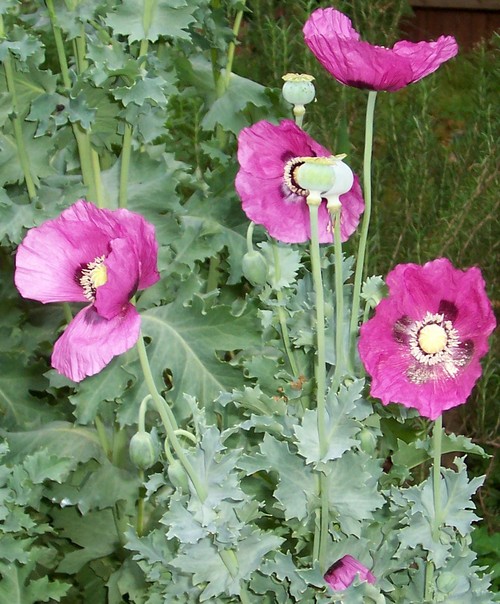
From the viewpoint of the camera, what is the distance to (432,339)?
0.73 m

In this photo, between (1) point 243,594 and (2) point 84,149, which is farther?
(2) point 84,149

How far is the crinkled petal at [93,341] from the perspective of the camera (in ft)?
2.20

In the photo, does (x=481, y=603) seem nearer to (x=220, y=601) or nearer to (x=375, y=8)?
(x=220, y=601)

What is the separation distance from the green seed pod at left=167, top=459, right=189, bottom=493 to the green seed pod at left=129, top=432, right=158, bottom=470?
37 mm

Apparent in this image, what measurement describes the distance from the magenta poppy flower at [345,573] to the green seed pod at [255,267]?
10.1 inches

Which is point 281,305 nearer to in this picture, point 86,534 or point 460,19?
point 86,534

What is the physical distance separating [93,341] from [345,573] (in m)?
0.29

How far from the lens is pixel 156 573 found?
0.84 metres

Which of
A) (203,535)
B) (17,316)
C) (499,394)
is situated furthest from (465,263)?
(203,535)

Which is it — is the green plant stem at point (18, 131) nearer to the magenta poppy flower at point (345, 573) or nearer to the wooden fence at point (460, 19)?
the magenta poppy flower at point (345, 573)

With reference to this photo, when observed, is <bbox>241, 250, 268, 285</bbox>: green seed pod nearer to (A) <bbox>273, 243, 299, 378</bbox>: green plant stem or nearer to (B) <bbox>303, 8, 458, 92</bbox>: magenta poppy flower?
(A) <bbox>273, 243, 299, 378</bbox>: green plant stem

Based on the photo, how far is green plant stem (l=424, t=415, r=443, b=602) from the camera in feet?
2.41

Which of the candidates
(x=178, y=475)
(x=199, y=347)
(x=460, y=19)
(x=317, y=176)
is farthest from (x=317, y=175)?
(x=460, y=19)

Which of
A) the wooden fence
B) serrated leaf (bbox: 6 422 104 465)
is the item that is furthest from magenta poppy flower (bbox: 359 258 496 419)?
the wooden fence
